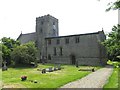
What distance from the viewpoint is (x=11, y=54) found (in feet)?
139

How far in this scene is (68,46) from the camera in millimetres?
55500

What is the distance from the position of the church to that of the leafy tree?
1345 cm

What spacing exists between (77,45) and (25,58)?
58.9 feet

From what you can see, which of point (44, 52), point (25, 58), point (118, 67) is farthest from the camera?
point (44, 52)

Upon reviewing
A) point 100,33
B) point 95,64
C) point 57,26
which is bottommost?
point 95,64

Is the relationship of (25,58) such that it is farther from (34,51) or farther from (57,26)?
(57,26)

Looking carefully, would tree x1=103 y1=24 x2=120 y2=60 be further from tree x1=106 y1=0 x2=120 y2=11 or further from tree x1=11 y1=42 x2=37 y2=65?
tree x1=11 y1=42 x2=37 y2=65

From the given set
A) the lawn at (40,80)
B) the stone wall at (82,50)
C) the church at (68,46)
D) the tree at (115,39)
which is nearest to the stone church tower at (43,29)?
the church at (68,46)

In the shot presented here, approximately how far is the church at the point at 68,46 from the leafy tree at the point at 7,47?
1345cm

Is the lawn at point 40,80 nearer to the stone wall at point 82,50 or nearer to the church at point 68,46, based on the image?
the church at point 68,46

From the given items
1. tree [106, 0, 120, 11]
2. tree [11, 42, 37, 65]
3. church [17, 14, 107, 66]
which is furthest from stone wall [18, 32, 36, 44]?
tree [106, 0, 120, 11]

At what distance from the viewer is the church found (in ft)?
168

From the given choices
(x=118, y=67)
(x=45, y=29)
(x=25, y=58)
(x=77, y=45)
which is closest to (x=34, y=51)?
(x=25, y=58)

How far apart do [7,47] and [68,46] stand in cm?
1747
